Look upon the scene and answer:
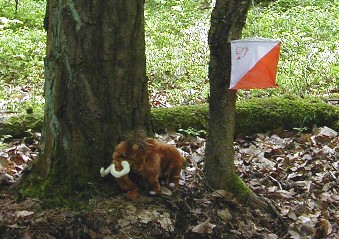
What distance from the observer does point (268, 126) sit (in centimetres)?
596

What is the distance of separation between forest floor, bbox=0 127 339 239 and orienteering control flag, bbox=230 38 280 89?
951 mm

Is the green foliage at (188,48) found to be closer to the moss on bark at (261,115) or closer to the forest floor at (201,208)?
the moss on bark at (261,115)

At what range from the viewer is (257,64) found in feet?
10.2

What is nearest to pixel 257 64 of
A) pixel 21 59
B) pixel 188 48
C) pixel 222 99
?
pixel 222 99

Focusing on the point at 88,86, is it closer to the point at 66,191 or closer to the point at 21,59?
the point at 66,191

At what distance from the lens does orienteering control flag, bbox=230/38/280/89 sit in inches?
123

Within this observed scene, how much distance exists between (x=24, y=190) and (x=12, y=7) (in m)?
11.4

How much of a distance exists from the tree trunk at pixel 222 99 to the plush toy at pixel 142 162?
35 centimetres

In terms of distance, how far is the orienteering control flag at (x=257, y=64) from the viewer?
3.13m

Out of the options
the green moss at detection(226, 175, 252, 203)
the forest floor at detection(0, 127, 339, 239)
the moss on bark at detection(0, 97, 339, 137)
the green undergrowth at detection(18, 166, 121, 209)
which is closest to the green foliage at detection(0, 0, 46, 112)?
the moss on bark at detection(0, 97, 339, 137)

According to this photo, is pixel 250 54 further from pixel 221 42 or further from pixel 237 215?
pixel 237 215

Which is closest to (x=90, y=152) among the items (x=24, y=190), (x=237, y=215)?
(x=24, y=190)

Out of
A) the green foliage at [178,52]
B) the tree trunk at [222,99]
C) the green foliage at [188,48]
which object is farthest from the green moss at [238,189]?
the green foliage at [178,52]

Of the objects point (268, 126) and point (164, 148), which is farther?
point (268, 126)
